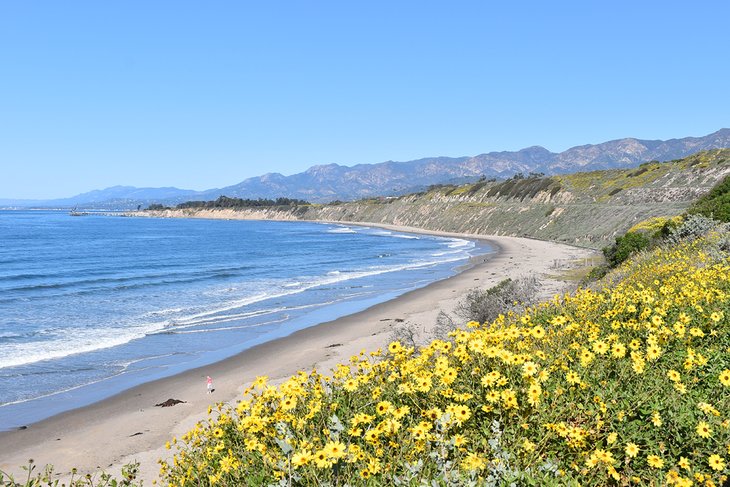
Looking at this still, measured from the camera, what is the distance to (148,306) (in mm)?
32188

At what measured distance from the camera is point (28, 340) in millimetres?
23734

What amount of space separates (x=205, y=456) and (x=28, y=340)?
23.0 meters

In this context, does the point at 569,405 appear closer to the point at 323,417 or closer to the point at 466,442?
the point at 466,442

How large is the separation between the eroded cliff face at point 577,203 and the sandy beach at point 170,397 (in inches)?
1456

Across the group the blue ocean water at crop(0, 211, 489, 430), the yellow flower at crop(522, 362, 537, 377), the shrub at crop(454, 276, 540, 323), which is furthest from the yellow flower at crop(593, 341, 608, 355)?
the blue ocean water at crop(0, 211, 489, 430)

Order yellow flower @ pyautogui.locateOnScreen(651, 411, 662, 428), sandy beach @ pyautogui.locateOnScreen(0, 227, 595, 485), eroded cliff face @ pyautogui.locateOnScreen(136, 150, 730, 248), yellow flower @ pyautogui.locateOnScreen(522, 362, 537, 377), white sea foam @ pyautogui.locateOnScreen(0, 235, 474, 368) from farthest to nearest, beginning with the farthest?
eroded cliff face @ pyautogui.locateOnScreen(136, 150, 730, 248)
white sea foam @ pyautogui.locateOnScreen(0, 235, 474, 368)
sandy beach @ pyautogui.locateOnScreen(0, 227, 595, 485)
yellow flower @ pyautogui.locateOnScreen(522, 362, 537, 377)
yellow flower @ pyautogui.locateOnScreen(651, 411, 662, 428)

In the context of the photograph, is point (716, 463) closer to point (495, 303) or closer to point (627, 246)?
point (495, 303)

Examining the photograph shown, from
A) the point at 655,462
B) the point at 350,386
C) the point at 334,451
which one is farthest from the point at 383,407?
the point at 655,462

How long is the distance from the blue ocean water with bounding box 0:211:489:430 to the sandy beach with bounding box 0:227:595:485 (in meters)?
1.16

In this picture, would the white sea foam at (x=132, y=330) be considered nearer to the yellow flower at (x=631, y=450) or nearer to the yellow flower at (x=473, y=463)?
the yellow flower at (x=473, y=463)

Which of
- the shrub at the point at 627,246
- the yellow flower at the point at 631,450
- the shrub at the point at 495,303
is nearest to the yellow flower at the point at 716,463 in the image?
the yellow flower at the point at 631,450

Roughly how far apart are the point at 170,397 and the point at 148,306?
16.8 m

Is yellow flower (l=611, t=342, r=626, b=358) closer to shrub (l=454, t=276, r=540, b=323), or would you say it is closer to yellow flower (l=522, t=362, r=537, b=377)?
yellow flower (l=522, t=362, r=537, b=377)

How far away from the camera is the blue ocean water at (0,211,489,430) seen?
19.2 metres
